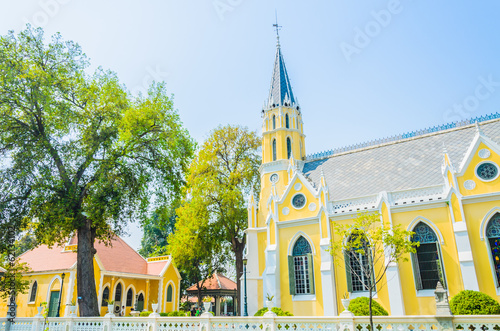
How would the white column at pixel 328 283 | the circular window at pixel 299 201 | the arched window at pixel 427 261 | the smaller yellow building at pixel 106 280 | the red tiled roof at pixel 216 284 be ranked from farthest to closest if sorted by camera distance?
the red tiled roof at pixel 216 284 < the smaller yellow building at pixel 106 280 < the circular window at pixel 299 201 < the white column at pixel 328 283 < the arched window at pixel 427 261

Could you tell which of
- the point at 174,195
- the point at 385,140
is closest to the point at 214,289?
the point at 174,195

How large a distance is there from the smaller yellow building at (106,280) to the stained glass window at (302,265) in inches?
448

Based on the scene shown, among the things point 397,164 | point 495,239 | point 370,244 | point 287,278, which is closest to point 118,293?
point 287,278

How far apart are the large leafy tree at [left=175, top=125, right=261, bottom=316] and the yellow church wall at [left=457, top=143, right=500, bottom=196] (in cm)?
1459

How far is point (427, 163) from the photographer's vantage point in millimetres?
21188

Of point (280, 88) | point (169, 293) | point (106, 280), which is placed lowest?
point (169, 293)

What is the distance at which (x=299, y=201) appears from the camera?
22812 mm

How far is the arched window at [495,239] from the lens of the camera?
1617cm

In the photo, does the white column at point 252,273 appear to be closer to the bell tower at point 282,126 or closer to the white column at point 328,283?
the white column at point 328,283

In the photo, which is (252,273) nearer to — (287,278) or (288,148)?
(287,278)

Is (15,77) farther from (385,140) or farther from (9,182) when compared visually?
(385,140)

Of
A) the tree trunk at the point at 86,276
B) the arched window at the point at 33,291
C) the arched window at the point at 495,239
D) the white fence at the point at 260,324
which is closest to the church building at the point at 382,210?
the arched window at the point at 495,239

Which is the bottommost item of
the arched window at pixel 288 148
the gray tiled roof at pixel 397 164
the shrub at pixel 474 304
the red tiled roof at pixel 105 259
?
the shrub at pixel 474 304

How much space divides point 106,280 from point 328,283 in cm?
1599
